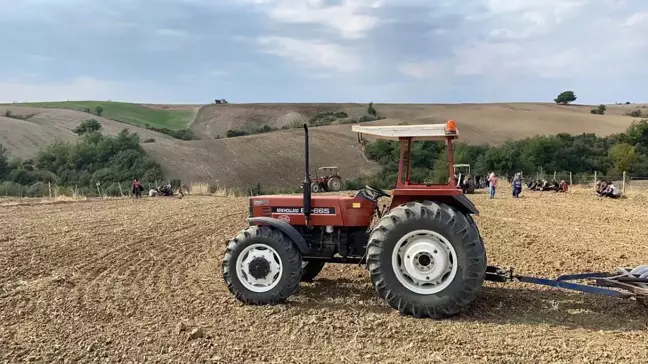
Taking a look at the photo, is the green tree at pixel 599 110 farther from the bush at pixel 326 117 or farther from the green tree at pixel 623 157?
the bush at pixel 326 117

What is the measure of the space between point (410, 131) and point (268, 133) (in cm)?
5547

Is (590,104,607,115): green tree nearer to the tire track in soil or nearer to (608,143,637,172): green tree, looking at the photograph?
(608,143,637,172): green tree

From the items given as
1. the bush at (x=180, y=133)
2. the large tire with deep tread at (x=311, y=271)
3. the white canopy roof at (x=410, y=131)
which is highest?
the bush at (x=180, y=133)

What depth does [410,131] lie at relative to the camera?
5988 mm

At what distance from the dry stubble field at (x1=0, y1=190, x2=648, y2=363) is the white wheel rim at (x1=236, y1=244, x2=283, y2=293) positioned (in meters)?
0.28

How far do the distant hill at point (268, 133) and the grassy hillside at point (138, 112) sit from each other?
0.15 metres

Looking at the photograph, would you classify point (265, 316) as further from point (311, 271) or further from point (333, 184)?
point (333, 184)

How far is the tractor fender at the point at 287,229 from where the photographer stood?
6.24m

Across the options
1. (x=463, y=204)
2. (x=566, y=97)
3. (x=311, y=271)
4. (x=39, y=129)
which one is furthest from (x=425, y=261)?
(x=566, y=97)

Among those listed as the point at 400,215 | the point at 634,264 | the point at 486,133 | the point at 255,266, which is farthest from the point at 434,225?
the point at 486,133

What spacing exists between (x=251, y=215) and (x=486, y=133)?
57.7 meters

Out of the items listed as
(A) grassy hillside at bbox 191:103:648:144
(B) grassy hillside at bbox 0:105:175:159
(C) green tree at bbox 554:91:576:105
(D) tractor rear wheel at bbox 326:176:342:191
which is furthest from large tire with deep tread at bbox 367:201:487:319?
(C) green tree at bbox 554:91:576:105

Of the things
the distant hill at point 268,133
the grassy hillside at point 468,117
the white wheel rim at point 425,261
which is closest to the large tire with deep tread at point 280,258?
the white wheel rim at point 425,261

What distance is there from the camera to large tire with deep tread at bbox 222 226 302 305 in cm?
616
